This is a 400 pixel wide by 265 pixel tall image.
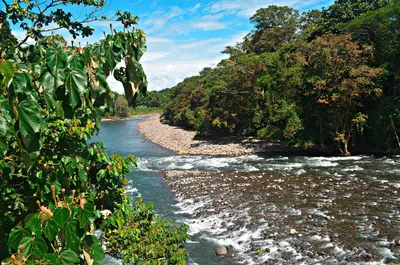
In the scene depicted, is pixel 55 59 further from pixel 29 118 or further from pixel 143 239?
pixel 143 239

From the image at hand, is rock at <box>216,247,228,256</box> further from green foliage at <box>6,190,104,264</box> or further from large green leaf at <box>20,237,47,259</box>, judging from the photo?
large green leaf at <box>20,237,47,259</box>

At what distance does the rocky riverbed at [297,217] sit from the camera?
8617mm

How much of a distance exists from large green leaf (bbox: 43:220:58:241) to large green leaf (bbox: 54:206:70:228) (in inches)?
1.0

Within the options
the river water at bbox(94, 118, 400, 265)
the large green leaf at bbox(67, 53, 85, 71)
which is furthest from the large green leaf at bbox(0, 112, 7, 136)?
the river water at bbox(94, 118, 400, 265)

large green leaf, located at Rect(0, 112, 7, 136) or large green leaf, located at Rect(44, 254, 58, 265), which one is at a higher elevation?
large green leaf, located at Rect(0, 112, 7, 136)

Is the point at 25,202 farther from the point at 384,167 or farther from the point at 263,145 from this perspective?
the point at 263,145

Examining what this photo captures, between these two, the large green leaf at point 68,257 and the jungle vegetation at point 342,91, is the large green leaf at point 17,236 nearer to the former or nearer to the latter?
the large green leaf at point 68,257

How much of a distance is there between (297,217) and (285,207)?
1040mm

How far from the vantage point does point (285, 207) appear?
1203cm

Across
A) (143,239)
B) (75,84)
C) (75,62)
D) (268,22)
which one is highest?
(268,22)

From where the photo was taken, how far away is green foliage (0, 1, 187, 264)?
5.59ft

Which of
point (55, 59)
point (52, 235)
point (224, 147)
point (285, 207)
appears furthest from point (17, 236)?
point (224, 147)

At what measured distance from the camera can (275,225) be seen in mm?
10547

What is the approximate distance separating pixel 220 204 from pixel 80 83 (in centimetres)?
1187
